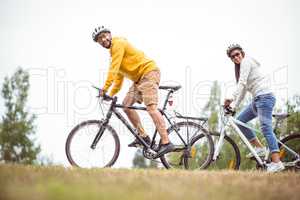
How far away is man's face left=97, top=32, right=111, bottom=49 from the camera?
7117mm

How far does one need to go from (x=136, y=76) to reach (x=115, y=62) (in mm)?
488

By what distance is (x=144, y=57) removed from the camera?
731 cm

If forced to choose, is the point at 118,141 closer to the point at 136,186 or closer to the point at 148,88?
the point at 148,88

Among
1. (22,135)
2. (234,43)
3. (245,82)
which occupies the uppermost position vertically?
(234,43)

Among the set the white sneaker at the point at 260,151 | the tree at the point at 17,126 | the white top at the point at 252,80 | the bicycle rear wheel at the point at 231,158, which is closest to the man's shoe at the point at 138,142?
the bicycle rear wheel at the point at 231,158

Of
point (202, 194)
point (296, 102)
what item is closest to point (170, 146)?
point (202, 194)

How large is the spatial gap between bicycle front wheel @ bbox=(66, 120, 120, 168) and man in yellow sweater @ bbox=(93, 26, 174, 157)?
334mm

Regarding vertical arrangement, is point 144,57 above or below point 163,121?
above

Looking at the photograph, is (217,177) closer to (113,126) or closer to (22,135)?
(113,126)

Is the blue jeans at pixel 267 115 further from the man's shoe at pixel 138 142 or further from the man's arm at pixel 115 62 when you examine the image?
the man's arm at pixel 115 62

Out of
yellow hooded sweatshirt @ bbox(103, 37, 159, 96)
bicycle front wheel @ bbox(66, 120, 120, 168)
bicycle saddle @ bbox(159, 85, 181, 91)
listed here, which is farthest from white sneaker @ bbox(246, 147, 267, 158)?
bicycle front wheel @ bbox(66, 120, 120, 168)

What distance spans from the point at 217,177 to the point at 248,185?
759mm

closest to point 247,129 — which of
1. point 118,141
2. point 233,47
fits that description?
point 233,47

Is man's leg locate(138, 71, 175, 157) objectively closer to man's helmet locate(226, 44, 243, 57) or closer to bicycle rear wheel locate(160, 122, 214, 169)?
bicycle rear wheel locate(160, 122, 214, 169)
